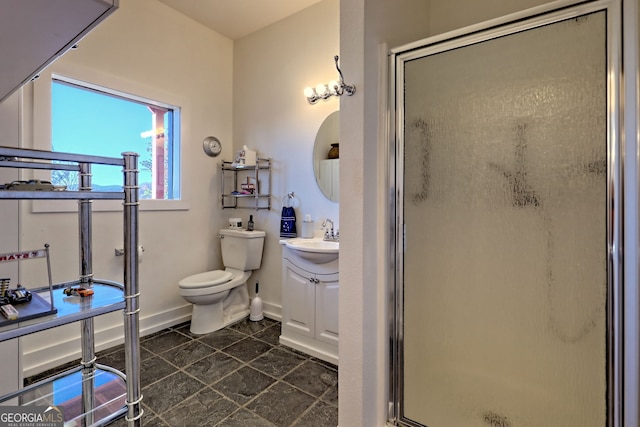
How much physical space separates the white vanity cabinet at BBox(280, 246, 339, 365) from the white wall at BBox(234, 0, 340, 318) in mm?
462

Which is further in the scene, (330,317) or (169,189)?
(169,189)

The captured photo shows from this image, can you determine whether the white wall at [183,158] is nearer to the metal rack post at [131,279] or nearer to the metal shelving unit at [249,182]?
→ the metal shelving unit at [249,182]

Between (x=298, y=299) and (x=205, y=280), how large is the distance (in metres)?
0.83

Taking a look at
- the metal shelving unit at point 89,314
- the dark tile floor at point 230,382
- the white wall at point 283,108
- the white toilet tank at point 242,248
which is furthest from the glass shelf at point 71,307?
the white wall at point 283,108

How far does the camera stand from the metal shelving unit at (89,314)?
839mm

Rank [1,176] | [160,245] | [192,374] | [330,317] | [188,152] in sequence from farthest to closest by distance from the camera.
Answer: [188,152]
[160,245]
[330,317]
[192,374]
[1,176]

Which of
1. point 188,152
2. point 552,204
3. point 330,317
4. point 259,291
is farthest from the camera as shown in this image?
point 259,291

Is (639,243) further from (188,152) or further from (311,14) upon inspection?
(188,152)

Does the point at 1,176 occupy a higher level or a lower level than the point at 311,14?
lower

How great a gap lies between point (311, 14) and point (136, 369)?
2.77 meters

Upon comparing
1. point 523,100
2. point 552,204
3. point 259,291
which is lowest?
point 259,291

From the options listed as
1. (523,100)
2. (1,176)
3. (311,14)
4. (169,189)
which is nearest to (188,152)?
(169,189)

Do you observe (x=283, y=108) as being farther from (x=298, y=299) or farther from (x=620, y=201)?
(x=620, y=201)

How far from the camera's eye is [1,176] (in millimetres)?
1521
